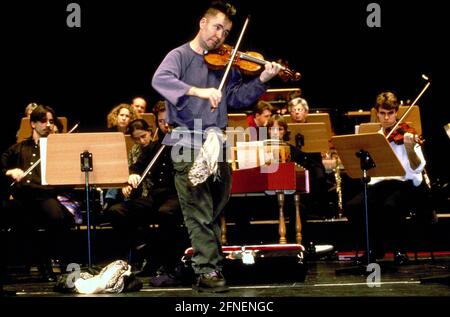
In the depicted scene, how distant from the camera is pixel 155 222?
554 cm

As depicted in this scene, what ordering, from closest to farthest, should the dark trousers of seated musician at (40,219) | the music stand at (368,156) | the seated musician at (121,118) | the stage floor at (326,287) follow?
the stage floor at (326,287), the music stand at (368,156), the dark trousers of seated musician at (40,219), the seated musician at (121,118)

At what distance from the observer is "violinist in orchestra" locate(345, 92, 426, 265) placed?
Result: 5348 mm

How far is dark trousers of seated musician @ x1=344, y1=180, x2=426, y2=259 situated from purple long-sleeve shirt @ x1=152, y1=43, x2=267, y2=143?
1.72 meters

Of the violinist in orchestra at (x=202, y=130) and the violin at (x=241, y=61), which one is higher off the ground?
the violin at (x=241, y=61)

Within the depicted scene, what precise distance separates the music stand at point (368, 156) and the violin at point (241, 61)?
0.92 metres

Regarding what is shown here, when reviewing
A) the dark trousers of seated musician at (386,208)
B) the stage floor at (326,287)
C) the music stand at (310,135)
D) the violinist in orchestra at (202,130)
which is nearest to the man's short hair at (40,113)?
the stage floor at (326,287)

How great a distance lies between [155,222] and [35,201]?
2.92 ft

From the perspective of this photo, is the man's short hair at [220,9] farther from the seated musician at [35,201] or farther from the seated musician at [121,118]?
the seated musician at [121,118]

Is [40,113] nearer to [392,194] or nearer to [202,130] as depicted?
[202,130]

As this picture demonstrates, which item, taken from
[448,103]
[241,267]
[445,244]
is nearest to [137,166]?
[241,267]

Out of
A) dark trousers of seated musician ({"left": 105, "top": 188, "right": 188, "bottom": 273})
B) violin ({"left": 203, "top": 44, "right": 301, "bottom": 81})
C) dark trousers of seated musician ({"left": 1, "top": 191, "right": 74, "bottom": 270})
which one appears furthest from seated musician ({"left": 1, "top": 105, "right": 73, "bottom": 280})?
violin ({"left": 203, "top": 44, "right": 301, "bottom": 81})

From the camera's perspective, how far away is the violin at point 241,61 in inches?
161

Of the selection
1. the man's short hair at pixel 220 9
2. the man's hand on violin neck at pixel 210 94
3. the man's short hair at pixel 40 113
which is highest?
the man's short hair at pixel 220 9
